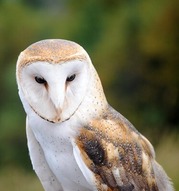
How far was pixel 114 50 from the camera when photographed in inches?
179

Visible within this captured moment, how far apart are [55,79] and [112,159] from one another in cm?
19

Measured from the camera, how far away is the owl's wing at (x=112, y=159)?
4.60ft

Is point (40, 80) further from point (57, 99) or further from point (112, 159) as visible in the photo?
point (112, 159)

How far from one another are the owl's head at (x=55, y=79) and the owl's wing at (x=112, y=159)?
0.18ft

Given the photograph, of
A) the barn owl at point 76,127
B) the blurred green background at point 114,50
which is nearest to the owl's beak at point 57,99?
the barn owl at point 76,127

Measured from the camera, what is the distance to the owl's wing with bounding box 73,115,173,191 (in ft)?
4.60

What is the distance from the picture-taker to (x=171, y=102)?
179 inches

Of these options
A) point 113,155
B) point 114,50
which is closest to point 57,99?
point 113,155

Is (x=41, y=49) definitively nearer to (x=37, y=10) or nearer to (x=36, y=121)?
(x=36, y=121)

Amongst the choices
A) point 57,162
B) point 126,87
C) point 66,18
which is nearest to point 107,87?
point 126,87

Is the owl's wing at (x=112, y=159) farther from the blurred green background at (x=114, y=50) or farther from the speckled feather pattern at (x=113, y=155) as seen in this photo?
the blurred green background at (x=114, y=50)

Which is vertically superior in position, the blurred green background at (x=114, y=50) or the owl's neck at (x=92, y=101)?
the owl's neck at (x=92, y=101)

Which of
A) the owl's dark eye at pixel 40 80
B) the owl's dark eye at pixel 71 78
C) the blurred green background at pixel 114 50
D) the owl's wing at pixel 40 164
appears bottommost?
the blurred green background at pixel 114 50

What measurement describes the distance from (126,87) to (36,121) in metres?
3.10
